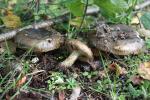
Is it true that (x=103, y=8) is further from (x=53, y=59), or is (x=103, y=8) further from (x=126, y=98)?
(x=126, y=98)

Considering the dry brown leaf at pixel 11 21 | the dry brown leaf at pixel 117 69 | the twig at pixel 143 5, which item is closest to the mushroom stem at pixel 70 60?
the dry brown leaf at pixel 117 69

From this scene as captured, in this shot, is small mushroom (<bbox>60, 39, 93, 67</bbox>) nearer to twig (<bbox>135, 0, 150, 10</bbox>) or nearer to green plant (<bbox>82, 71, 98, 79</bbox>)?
green plant (<bbox>82, 71, 98, 79</bbox>)

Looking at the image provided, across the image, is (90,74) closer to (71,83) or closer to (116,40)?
(71,83)

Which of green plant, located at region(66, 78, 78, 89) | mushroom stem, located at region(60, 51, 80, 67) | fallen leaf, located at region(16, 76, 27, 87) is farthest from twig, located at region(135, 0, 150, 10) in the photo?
fallen leaf, located at region(16, 76, 27, 87)

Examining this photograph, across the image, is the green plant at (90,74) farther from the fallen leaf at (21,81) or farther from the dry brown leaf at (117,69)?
the fallen leaf at (21,81)

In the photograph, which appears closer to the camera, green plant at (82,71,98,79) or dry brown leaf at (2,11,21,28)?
green plant at (82,71,98,79)

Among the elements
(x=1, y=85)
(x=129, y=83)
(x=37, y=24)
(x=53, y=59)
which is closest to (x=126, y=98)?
(x=129, y=83)
